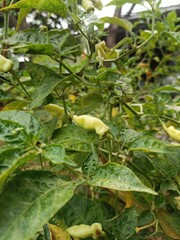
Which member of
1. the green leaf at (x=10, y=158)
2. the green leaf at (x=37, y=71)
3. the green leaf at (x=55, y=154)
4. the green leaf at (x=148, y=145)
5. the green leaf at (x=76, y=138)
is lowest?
the green leaf at (x=148, y=145)

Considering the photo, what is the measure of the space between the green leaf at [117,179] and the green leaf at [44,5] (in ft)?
1.01

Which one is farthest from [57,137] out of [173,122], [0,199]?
[173,122]

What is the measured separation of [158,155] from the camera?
0.81 meters

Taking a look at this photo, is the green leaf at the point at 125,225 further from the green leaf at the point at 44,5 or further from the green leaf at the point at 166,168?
the green leaf at the point at 44,5

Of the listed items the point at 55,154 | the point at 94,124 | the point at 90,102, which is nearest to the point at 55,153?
the point at 55,154

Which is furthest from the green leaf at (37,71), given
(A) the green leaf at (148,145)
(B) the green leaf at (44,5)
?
(A) the green leaf at (148,145)

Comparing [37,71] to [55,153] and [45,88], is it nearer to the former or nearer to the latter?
[45,88]

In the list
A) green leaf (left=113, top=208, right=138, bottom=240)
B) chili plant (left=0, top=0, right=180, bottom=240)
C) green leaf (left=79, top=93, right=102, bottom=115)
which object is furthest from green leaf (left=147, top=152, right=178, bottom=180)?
green leaf (left=79, top=93, right=102, bottom=115)

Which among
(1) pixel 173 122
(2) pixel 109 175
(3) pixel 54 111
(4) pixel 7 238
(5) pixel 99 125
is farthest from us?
(1) pixel 173 122

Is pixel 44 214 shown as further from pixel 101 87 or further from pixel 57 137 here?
pixel 101 87

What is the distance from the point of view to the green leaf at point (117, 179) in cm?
46

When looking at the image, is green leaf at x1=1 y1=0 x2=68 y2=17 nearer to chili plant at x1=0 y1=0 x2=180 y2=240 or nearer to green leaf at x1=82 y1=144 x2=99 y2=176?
chili plant at x1=0 y1=0 x2=180 y2=240

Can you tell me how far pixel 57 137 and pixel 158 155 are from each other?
0.25 metres

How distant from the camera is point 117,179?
1.61ft
